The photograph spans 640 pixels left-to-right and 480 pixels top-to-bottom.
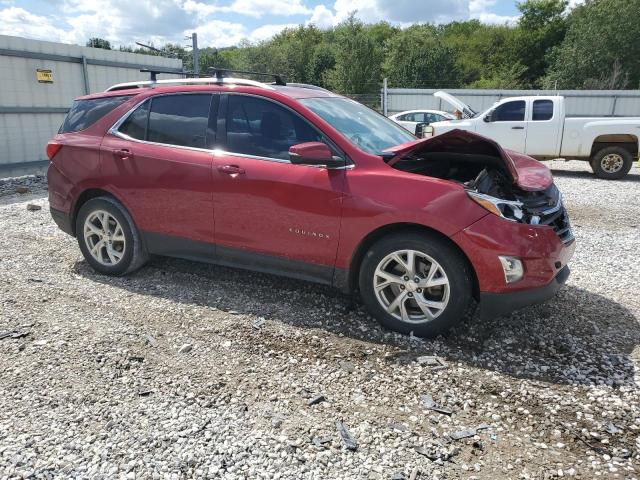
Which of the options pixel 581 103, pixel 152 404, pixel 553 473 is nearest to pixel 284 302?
pixel 152 404

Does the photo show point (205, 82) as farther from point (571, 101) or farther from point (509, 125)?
point (571, 101)

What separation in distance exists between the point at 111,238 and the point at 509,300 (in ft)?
12.0

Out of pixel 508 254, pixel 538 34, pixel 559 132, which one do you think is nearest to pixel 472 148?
pixel 508 254

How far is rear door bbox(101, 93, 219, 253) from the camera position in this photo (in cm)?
433

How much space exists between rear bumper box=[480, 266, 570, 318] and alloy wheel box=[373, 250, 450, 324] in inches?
10.3

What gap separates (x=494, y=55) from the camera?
5984 centimetres

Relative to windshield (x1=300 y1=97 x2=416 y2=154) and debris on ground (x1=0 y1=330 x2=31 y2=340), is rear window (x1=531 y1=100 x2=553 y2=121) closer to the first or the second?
windshield (x1=300 y1=97 x2=416 y2=154)

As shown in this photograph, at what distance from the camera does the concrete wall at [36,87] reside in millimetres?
11367

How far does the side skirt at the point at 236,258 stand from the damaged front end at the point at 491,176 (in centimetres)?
104

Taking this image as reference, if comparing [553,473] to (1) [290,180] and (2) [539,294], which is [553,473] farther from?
(1) [290,180]

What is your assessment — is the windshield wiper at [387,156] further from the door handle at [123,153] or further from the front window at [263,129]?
the door handle at [123,153]

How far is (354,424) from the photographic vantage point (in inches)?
109

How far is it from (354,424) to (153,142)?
10.3 ft

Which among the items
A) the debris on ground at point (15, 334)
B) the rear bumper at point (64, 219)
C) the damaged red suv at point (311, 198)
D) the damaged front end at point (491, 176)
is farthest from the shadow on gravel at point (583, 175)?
the debris on ground at point (15, 334)
